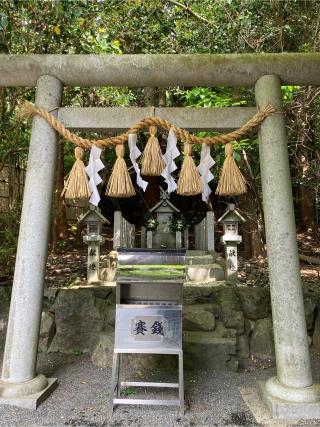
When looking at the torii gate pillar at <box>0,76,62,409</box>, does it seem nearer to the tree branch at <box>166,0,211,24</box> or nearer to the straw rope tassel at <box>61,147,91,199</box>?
the straw rope tassel at <box>61,147,91,199</box>

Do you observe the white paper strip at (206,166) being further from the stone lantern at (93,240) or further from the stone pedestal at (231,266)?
the stone lantern at (93,240)

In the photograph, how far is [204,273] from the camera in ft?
20.0

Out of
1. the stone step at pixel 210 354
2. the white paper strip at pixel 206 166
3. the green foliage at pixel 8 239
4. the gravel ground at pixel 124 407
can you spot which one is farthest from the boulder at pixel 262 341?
the green foliage at pixel 8 239

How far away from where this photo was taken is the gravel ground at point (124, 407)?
106 inches

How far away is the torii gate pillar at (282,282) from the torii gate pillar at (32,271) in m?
1.90

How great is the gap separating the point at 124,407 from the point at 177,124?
8.22ft

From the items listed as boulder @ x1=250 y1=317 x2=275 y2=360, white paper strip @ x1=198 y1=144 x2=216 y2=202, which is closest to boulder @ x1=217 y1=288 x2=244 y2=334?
boulder @ x1=250 y1=317 x2=275 y2=360

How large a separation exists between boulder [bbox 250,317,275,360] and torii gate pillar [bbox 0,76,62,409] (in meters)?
2.48

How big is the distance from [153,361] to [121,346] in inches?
49.0

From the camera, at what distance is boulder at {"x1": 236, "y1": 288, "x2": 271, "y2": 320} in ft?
14.8

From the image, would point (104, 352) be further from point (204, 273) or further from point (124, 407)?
point (204, 273)

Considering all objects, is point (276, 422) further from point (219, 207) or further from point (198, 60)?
point (219, 207)

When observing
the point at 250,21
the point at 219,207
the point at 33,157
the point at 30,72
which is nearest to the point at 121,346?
the point at 33,157

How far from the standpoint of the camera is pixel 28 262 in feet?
9.66
